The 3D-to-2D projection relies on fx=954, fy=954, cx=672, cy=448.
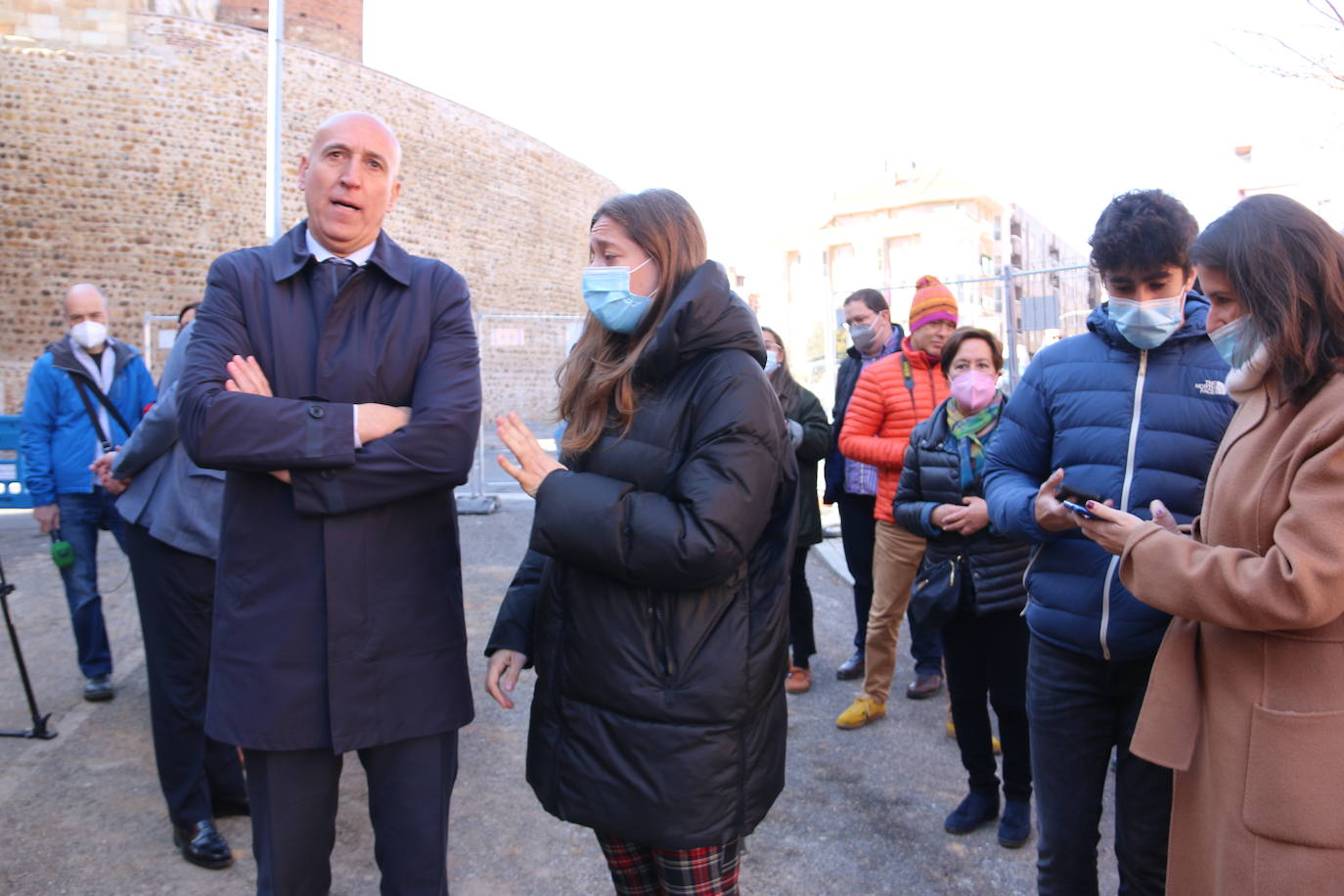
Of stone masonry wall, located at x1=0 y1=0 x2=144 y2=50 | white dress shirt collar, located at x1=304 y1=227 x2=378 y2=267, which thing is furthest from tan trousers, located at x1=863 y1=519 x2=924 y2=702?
stone masonry wall, located at x1=0 y1=0 x2=144 y2=50

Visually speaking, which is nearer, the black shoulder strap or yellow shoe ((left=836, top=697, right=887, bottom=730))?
the black shoulder strap

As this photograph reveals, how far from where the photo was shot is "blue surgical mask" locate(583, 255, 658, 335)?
2266mm

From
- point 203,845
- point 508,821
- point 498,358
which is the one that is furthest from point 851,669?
point 498,358

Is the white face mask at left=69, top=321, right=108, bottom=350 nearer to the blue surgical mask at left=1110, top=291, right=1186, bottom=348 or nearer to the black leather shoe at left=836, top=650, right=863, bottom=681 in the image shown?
the black leather shoe at left=836, top=650, right=863, bottom=681

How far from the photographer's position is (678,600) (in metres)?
2.03

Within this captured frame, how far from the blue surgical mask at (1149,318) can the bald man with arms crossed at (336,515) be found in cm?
169

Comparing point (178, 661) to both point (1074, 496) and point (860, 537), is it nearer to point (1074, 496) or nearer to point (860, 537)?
point (1074, 496)

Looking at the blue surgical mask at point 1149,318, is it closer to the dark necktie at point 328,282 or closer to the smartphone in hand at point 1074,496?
the smartphone in hand at point 1074,496

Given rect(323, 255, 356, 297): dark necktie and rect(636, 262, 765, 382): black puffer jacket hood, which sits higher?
rect(323, 255, 356, 297): dark necktie

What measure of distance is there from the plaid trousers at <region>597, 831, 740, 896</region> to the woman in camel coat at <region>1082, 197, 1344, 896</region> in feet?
3.08

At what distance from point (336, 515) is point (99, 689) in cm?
388

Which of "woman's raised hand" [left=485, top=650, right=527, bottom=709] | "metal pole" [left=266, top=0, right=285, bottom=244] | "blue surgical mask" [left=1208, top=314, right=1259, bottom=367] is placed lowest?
"woman's raised hand" [left=485, top=650, right=527, bottom=709]

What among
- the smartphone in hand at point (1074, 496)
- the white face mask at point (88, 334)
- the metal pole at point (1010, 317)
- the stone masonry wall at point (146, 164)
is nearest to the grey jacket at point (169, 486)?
the white face mask at point (88, 334)

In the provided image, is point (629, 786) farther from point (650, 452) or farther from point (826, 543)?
point (826, 543)
